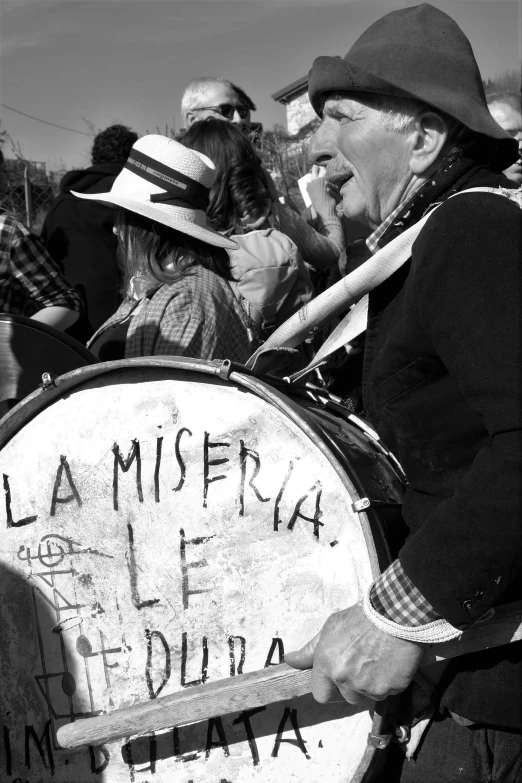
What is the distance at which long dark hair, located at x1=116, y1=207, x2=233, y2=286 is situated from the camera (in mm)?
2574

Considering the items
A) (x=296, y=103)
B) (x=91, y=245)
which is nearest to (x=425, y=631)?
(x=91, y=245)

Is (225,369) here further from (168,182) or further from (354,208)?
(168,182)

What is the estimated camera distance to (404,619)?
51.4 inches

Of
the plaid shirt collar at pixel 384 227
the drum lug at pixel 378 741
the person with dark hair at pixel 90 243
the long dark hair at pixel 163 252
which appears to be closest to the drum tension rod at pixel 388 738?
the drum lug at pixel 378 741

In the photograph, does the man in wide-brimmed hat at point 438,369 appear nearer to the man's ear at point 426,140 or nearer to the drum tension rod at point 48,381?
the man's ear at point 426,140

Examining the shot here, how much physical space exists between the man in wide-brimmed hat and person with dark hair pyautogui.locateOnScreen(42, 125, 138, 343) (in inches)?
97.7

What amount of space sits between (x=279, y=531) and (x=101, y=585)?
18.1 inches

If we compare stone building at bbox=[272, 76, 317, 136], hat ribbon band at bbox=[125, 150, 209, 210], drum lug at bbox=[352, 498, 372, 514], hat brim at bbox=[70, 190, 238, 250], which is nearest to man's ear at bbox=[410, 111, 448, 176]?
drum lug at bbox=[352, 498, 372, 514]

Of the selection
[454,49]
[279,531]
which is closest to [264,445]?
[279,531]

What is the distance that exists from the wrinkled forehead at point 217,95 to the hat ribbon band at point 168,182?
165cm

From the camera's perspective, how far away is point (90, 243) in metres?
A: 4.11

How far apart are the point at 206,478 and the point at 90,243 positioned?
8.61 ft

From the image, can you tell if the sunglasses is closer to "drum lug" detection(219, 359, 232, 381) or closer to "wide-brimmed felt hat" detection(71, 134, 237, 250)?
"wide-brimmed felt hat" detection(71, 134, 237, 250)

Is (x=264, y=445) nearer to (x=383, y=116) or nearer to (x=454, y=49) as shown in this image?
(x=383, y=116)
